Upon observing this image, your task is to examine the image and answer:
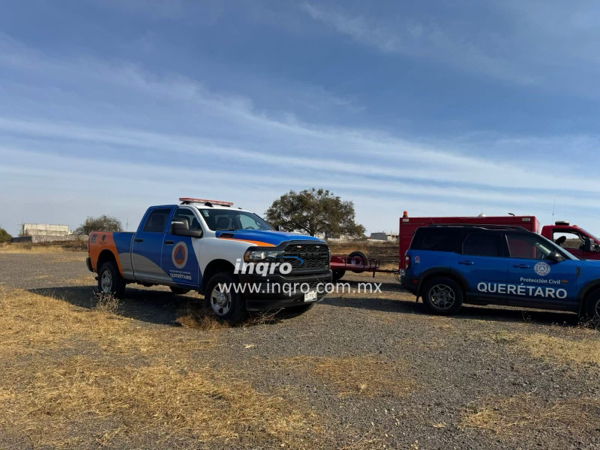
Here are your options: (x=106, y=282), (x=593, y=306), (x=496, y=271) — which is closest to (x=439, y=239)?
(x=496, y=271)

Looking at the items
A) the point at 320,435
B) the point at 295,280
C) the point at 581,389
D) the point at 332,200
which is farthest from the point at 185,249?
the point at 332,200

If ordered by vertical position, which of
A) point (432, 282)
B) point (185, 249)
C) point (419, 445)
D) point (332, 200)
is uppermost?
point (332, 200)

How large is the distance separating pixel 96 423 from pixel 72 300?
7243 millimetres

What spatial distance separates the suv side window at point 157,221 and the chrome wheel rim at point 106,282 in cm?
173

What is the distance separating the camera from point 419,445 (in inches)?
139

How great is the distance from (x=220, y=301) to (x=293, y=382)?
3204mm

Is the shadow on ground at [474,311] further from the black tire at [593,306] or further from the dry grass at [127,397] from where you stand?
the dry grass at [127,397]

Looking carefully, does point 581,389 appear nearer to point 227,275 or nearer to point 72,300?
point 227,275

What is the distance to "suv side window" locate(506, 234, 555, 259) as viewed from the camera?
346 inches

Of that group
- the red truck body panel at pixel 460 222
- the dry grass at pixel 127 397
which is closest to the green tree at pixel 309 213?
the red truck body panel at pixel 460 222

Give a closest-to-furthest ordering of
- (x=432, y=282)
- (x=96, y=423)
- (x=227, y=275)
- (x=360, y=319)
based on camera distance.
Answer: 1. (x=96, y=423)
2. (x=227, y=275)
3. (x=360, y=319)
4. (x=432, y=282)

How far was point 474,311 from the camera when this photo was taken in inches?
403

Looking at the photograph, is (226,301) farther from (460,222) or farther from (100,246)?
(460,222)

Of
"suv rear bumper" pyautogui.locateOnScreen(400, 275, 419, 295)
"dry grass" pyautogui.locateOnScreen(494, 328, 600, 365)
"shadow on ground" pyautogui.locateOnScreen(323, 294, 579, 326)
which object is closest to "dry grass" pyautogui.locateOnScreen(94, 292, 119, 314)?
"shadow on ground" pyautogui.locateOnScreen(323, 294, 579, 326)
